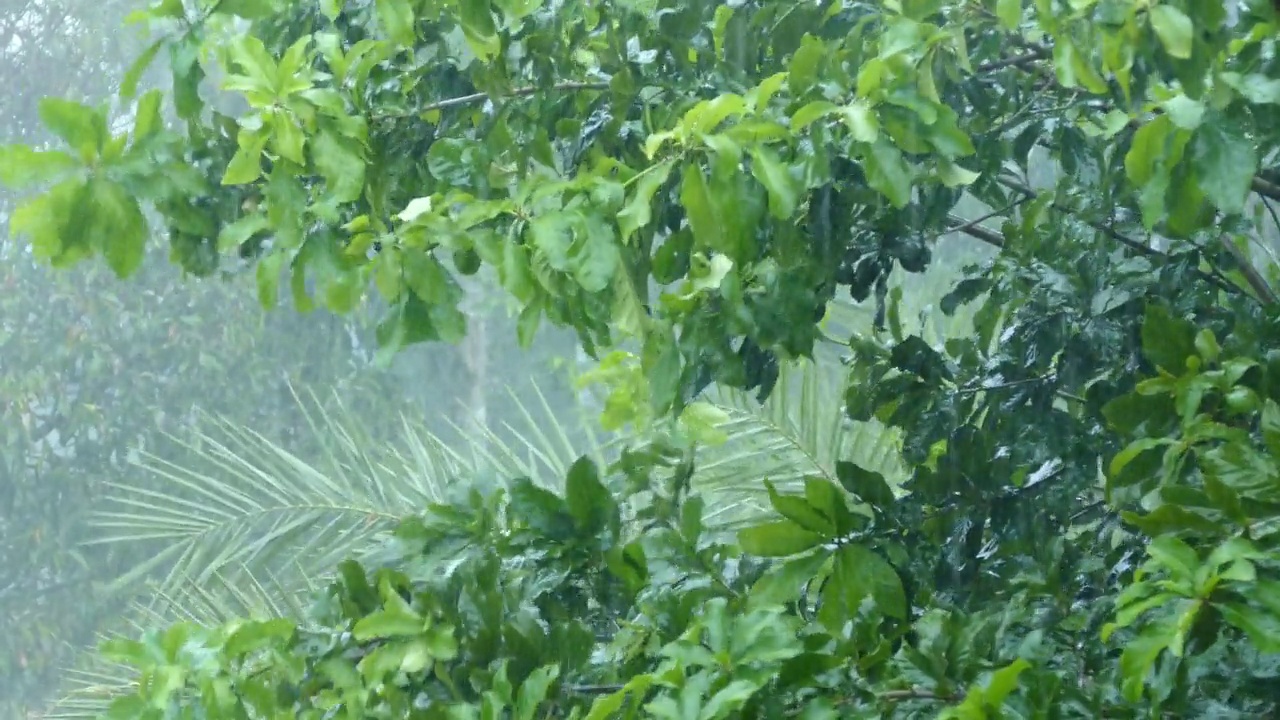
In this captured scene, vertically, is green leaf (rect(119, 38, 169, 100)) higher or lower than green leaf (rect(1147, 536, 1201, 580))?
higher

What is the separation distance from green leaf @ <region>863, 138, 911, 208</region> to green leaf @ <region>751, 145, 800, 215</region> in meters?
0.06

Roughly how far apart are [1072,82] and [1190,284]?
298 millimetres

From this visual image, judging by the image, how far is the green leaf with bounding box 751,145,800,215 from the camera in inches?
24.7

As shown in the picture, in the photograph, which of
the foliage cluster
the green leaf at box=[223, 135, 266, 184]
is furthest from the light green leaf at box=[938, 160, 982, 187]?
the green leaf at box=[223, 135, 266, 184]

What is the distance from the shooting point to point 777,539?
70 cm

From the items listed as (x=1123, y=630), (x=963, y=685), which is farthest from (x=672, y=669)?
(x=1123, y=630)

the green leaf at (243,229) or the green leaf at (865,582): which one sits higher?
the green leaf at (243,229)

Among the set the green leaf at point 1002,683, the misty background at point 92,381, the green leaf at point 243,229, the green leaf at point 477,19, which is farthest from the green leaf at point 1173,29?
the misty background at point 92,381

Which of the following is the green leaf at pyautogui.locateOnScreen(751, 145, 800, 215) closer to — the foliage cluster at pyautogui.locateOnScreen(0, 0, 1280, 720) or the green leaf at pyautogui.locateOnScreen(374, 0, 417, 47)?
the foliage cluster at pyautogui.locateOnScreen(0, 0, 1280, 720)

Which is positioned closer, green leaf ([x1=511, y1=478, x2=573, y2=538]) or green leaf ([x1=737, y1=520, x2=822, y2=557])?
green leaf ([x1=737, y1=520, x2=822, y2=557])

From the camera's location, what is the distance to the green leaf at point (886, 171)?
0.67m

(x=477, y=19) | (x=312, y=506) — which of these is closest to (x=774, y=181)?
(x=477, y=19)

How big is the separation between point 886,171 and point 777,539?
0.62 ft

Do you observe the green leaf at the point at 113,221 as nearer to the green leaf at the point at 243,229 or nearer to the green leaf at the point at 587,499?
the green leaf at the point at 243,229
